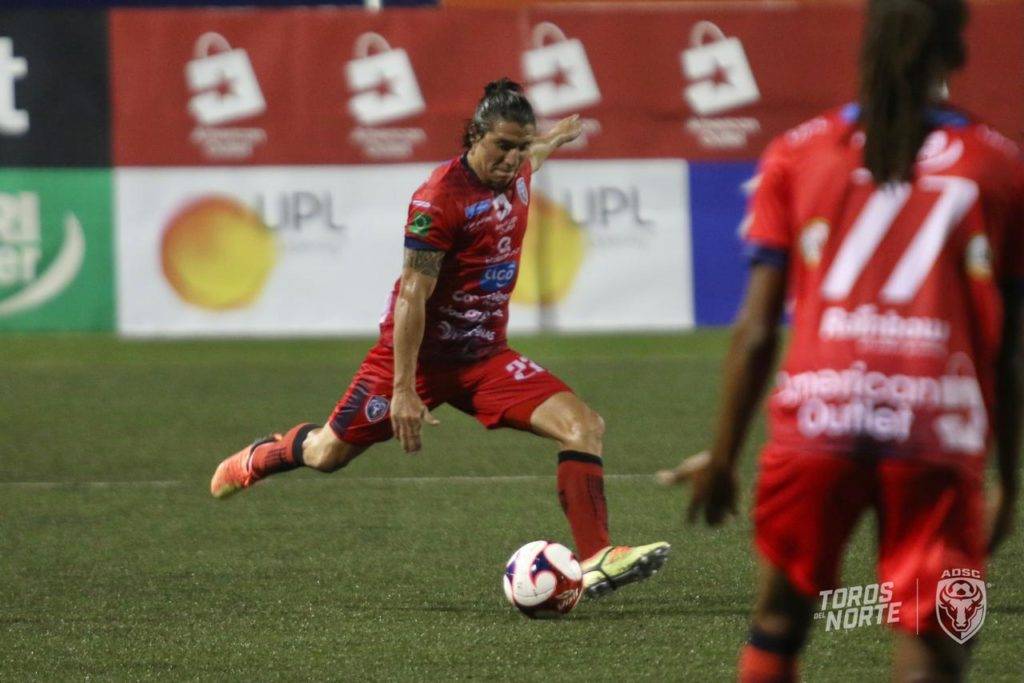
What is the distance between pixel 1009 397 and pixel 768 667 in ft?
2.23

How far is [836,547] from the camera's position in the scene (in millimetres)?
3555

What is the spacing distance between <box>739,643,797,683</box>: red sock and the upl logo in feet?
44.9

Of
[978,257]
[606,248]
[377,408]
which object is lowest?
[606,248]

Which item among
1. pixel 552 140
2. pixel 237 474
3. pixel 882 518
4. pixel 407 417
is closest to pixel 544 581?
pixel 407 417

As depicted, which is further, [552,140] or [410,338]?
[552,140]

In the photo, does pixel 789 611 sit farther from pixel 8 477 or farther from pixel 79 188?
pixel 79 188

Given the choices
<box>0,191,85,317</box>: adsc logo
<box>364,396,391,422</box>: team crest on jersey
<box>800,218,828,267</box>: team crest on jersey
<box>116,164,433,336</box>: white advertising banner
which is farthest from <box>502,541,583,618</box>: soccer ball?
<box>0,191,85,317</box>: adsc logo

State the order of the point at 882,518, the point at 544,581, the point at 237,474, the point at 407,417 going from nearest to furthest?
the point at 882,518 → the point at 544,581 → the point at 407,417 → the point at 237,474

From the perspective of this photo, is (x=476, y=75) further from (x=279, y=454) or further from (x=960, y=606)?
(x=960, y=606)

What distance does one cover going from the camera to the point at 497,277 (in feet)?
23.3

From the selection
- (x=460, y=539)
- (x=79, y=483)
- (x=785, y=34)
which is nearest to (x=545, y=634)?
(x=460, y=539)

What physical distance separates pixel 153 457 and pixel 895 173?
764cm

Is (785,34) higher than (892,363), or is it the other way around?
(892,363)

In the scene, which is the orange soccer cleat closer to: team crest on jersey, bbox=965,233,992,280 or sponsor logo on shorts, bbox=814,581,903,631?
sponsor logo on shorts, bbox=814,581,903,631
